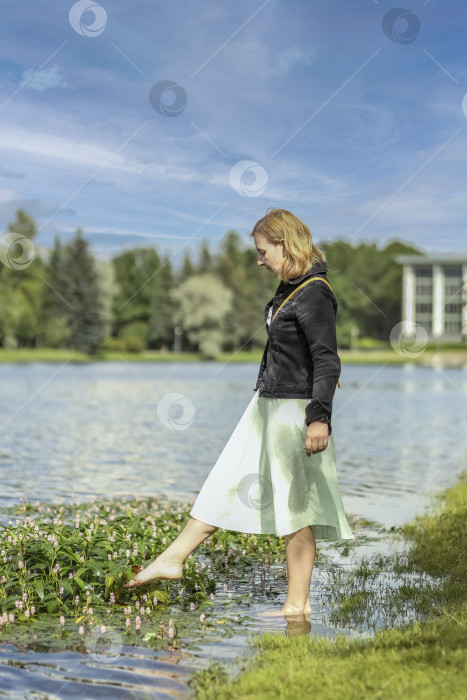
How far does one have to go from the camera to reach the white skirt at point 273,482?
5.23m

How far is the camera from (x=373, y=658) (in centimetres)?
427

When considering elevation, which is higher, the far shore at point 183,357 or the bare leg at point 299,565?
the far shore at point 183,357

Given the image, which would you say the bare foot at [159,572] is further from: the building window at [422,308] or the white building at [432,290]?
the building window at [422,308]

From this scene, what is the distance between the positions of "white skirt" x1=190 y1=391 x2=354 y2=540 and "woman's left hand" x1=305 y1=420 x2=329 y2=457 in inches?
8.3

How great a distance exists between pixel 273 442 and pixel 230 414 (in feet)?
68.0

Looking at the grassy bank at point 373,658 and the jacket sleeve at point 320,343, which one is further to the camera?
the jacket sleeve at point 320,343

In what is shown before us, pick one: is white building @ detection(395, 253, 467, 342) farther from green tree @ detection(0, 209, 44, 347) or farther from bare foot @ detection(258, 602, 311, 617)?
bare foot @ detection(258, 602, 311, 617)

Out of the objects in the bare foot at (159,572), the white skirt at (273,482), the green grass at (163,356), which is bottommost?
the bare foot at (159,572)

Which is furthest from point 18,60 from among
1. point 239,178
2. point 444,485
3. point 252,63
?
point 444,485

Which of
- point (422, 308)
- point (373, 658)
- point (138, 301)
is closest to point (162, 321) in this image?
point (138, 301)

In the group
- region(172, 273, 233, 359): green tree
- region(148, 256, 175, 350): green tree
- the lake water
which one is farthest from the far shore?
the lake water

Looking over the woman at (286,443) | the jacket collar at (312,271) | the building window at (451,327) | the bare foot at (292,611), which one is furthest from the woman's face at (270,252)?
the building window at (451,327)

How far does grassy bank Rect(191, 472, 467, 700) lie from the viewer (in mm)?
3922

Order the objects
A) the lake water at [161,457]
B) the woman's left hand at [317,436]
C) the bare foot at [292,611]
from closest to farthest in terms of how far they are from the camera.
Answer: the lake water at [161,457] < the woman's left hand at [317,436] < the bare foot at [292,611]
